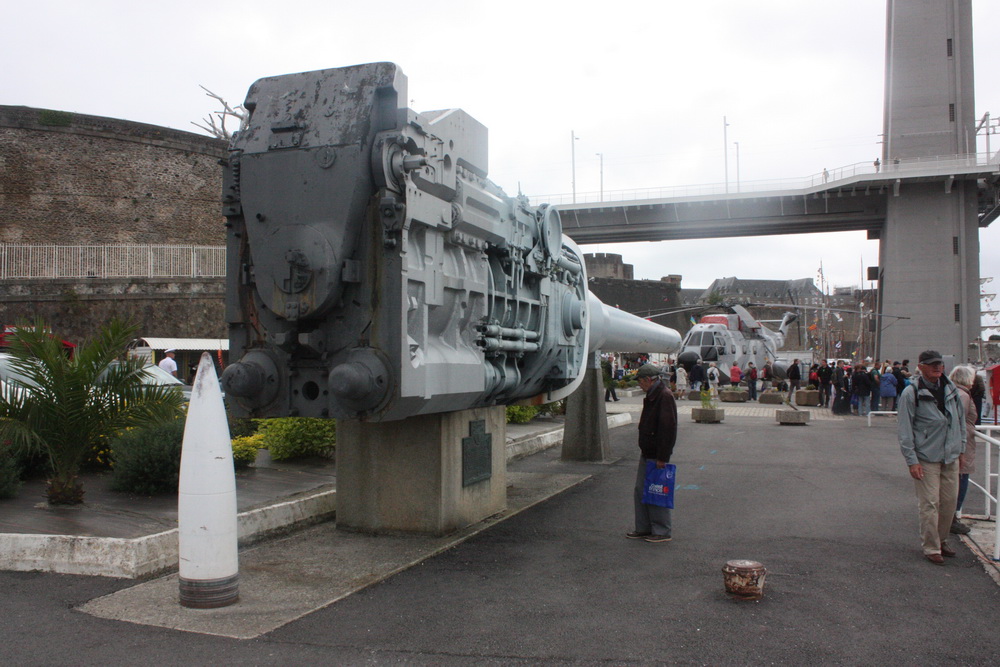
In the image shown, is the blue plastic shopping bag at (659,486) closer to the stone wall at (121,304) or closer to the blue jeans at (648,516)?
the blue jeans at (648,516)

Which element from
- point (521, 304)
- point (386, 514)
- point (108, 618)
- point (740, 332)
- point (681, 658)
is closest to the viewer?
point (681, 658)

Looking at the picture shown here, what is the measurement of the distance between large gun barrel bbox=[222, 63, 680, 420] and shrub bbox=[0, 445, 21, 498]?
11.1 feet

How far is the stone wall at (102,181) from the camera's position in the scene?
127ft

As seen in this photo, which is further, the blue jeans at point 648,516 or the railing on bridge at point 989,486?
the blue jeans at point 648,516

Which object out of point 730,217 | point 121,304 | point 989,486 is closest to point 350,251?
point 989,486

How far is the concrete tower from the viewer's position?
135 ft

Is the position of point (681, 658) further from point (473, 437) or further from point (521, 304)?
point (521, 304)

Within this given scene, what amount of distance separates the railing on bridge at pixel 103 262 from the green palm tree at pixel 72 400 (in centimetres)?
2412

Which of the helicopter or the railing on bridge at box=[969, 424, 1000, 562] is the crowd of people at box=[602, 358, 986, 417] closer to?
the helicopter

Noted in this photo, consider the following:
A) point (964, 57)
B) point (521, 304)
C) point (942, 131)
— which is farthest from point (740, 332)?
point (521, 304)

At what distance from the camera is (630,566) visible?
707cm

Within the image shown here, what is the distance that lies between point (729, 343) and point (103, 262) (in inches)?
1063

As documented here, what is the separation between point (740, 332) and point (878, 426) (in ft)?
62.8

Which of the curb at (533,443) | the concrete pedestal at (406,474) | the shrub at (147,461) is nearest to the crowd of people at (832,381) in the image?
the curb at (533,443)
